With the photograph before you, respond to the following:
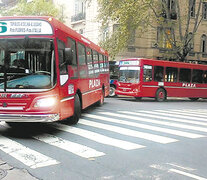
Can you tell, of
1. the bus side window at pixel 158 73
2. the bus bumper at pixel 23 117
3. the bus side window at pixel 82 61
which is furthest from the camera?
the bus side window at pixel 158 73

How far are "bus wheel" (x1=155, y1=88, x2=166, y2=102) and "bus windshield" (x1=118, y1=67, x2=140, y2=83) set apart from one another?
1.93 metres

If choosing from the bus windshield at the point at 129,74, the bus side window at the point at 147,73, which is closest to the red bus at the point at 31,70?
the bus windshield at the point at 129,74

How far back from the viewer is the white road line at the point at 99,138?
262 inches

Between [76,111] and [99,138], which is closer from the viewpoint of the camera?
[99,138]

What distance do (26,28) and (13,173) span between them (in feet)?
12.3

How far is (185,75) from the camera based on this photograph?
867 inches

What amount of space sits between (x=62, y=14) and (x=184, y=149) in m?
33.5

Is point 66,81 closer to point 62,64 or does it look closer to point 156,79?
point 62,64

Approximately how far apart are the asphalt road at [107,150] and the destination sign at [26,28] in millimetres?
2488

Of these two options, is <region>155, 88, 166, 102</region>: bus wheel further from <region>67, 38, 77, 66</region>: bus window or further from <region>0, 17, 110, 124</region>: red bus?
<region>0, 17, 110, 124</region>: red bus

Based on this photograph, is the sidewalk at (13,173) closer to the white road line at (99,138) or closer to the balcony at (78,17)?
the white road line at (99,138)

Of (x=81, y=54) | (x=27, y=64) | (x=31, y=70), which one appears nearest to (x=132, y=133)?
(x=31, y=70)

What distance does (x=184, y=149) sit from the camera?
6.50 metres

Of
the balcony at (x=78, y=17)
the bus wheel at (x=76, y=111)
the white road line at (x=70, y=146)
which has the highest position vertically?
the balcony at (x=78, y=17)
